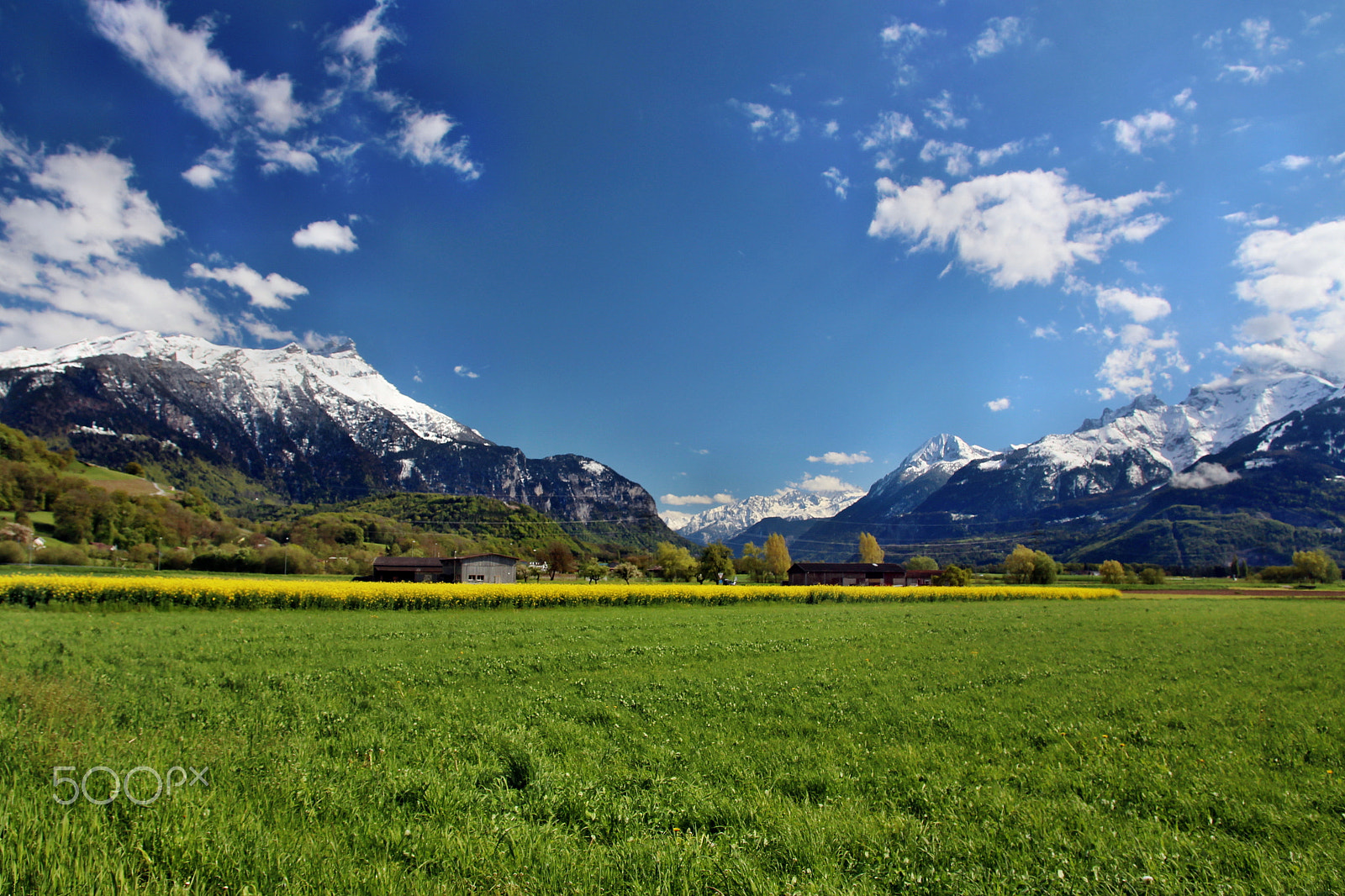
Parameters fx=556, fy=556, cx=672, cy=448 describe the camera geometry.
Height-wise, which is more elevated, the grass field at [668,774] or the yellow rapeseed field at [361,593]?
the grass field at [668,774]

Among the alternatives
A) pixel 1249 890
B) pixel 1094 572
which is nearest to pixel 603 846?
pixel 1249 890

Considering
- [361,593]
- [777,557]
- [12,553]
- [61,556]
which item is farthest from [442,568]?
[777,557]

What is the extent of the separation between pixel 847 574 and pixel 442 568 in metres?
75.1

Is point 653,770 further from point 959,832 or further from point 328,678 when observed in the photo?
point 328,678

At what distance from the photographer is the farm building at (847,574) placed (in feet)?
349

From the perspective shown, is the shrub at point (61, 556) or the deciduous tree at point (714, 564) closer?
the shrub at point (61, 556)

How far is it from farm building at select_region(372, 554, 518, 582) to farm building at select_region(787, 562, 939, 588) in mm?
55022

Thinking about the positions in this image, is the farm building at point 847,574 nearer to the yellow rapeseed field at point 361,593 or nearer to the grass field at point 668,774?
the yellow rapeseed field at point 361,593

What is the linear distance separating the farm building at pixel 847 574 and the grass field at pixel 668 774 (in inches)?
3654

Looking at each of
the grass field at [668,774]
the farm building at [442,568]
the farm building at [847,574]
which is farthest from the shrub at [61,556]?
the farm building at [847,574]

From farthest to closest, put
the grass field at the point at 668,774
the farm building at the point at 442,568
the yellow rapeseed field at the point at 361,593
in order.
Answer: the farm building at the point at 442,568, the yellow rapeseed field at the point at 361,593, the grass field at the point at 668,774

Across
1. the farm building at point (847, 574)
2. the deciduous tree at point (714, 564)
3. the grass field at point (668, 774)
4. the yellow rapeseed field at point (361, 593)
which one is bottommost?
the farm building at point (847, 574)

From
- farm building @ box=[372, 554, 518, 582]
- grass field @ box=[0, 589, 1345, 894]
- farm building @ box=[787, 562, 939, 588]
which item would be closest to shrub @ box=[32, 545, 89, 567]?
farm building @ box=[372, 554, 518, 582]

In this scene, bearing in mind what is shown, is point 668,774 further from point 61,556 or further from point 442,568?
point 61,556
